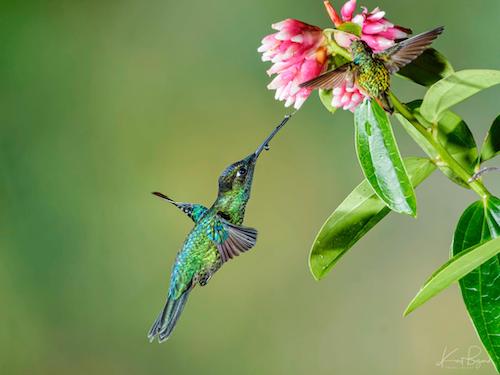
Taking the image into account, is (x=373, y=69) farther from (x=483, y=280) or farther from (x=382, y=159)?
(x=483, y=280)

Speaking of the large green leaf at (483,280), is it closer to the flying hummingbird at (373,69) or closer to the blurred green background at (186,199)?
the flying hummingbird at (373,69)

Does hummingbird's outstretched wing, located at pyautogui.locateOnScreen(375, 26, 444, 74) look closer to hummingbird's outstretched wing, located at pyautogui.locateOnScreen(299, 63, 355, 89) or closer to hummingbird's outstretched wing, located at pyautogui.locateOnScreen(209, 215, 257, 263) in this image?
hummingbird's outstretched wing, located at pyautogui.locateOnScreen(299, 63, 355, 89)

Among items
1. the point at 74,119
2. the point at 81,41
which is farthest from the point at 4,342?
the point at 81,41

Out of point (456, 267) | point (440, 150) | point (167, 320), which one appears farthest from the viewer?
point (167, 320)

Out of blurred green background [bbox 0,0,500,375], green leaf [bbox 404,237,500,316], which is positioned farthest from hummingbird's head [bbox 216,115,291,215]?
blurred green background [bbox 0,0,500,375]

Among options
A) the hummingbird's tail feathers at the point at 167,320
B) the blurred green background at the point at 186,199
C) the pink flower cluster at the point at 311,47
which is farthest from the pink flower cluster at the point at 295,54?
the blurred green background at the point at 186,199

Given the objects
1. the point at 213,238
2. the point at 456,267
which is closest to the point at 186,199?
the point at 213,238
